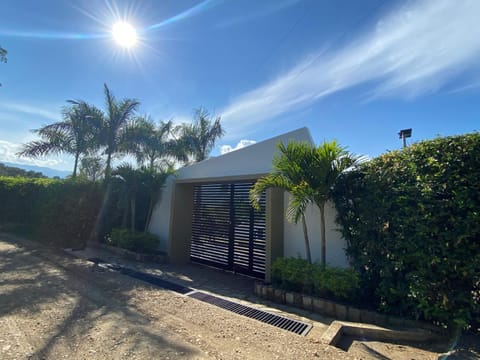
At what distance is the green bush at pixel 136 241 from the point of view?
307 inches

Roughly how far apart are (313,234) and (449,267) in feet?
7.62

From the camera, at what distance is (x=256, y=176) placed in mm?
5918

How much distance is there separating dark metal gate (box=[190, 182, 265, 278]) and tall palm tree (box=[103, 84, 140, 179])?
455 centimetres

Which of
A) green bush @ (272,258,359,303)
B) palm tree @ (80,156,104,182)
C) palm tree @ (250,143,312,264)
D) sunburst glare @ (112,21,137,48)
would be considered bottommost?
green bush @ (272,258,359,303)

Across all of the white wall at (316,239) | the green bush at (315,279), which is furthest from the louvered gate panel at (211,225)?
the green bush at (315,279)

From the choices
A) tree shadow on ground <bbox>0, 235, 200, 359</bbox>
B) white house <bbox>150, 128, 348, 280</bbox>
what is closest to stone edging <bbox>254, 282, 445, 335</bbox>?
white house <bbox>150, 128, 348, 280</bbox>

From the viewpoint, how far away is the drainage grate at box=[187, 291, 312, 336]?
128 inches

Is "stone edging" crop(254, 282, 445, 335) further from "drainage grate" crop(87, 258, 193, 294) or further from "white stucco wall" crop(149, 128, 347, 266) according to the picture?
"drainage grate" crop(87, 258, 193, 294)

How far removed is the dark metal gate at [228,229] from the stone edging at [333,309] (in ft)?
5.13

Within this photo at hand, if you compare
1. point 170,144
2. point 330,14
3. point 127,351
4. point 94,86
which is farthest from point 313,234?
point 170,144

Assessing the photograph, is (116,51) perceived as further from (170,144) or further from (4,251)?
(170,144)

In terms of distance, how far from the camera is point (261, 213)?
6234 millimetres

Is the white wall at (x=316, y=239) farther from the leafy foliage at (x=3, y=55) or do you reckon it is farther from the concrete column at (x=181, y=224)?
the leafy foliage at (x=3, y=55)

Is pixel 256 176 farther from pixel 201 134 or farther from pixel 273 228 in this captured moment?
pixel 201 134
